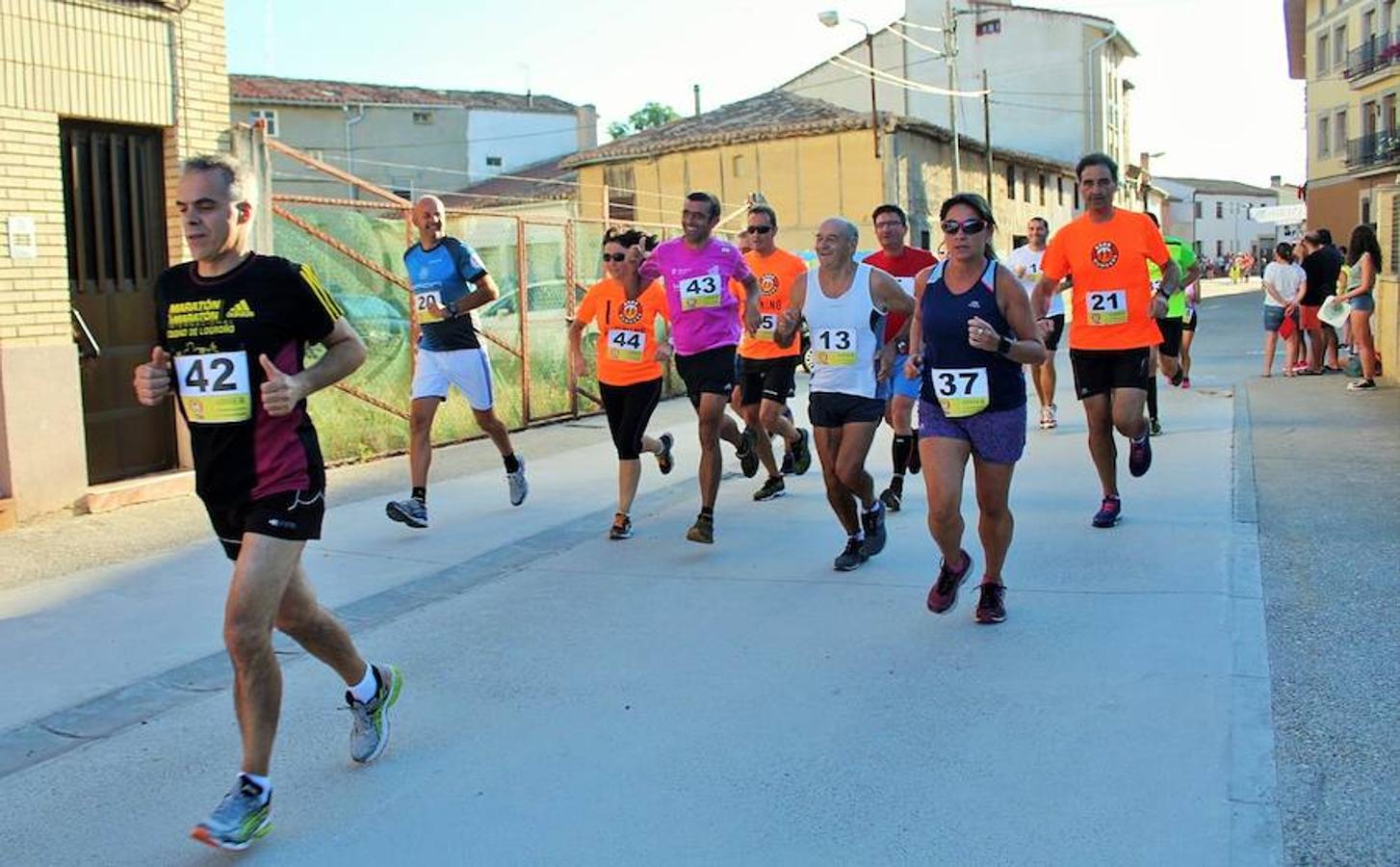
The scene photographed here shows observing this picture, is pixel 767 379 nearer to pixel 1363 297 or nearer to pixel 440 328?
pixel 440 328

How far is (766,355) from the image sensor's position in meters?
8.63

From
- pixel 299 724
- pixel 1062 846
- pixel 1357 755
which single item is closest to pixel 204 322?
pixel 299 724

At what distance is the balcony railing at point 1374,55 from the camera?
46041 mm

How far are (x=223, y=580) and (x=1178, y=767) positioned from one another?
496 cm

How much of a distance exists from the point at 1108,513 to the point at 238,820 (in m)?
5.50

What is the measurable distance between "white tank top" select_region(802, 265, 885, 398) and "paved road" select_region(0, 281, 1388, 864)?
99 cm

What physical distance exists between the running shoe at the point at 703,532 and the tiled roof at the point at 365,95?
140 ft

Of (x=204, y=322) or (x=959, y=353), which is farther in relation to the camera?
(x=959, y=353)

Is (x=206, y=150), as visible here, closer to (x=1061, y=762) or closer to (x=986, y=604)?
(x=986, y=604)

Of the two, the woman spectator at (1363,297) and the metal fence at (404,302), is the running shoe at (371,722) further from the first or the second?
the woman spectator at (1363,297)

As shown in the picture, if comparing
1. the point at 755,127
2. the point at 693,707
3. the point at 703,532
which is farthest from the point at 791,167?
the point at 693,707

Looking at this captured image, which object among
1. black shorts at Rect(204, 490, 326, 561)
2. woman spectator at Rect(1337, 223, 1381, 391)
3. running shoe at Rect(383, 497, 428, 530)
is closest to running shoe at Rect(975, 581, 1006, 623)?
black shorts at Rect(204, 490, 326, 561)

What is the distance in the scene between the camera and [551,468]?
1080cm

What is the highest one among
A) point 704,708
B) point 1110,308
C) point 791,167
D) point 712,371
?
point 791,167
